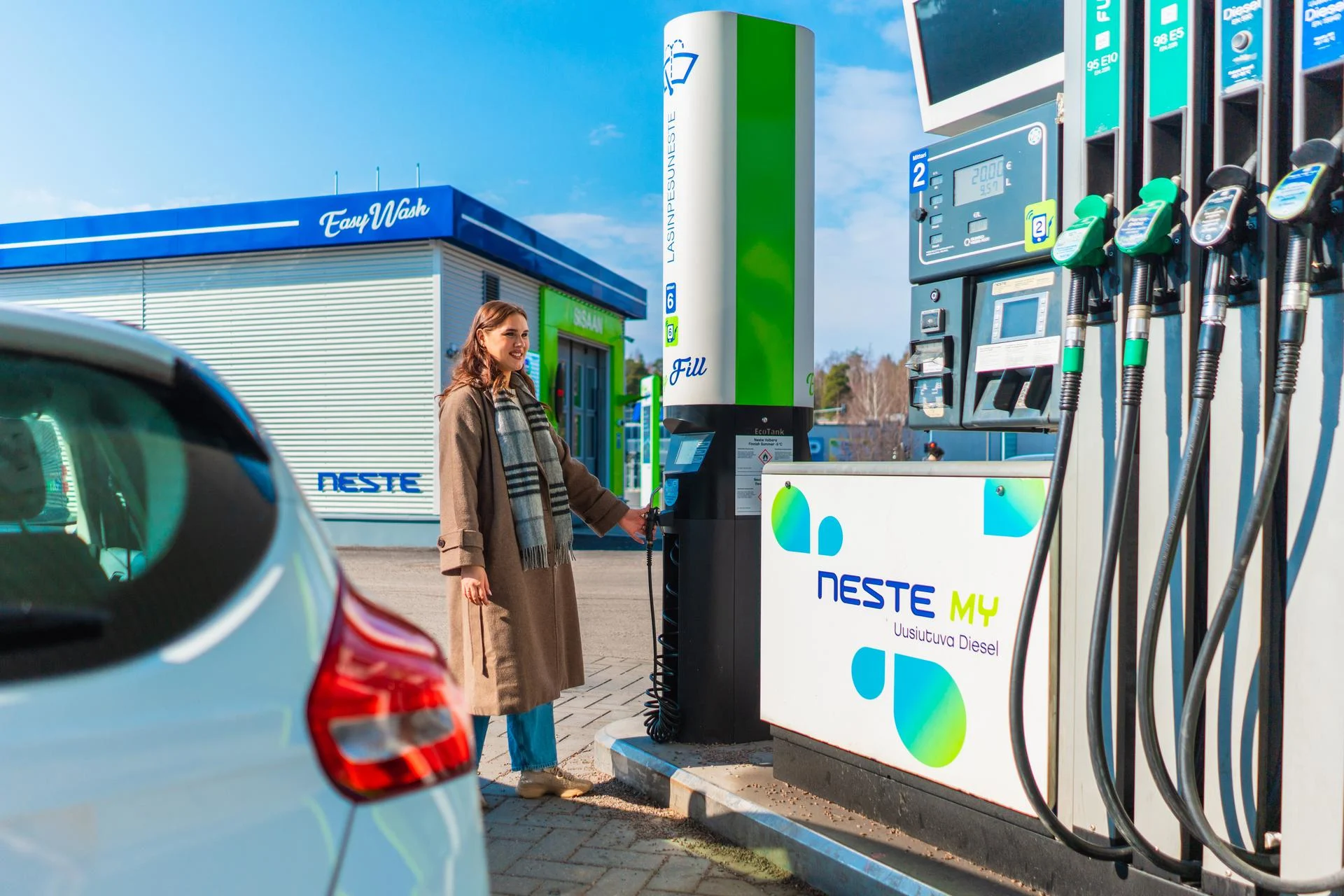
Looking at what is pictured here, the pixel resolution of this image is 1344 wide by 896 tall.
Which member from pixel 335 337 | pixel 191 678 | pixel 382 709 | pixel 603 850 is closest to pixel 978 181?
pixel 603 850

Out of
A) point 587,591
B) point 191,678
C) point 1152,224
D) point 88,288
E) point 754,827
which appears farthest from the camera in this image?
point 88,288

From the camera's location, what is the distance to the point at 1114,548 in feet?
8.58

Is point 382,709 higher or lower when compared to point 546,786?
higher

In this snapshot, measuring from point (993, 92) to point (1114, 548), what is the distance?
7.42 feet

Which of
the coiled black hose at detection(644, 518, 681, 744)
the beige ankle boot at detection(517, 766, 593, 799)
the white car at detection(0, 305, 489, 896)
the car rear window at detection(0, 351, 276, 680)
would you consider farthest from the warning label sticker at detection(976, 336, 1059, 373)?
the car rear window at detection(0, 351, 276, 680)

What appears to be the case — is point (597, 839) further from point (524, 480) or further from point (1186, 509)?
point (1186, 509)

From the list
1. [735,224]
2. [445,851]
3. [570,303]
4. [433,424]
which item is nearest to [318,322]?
[433,424]

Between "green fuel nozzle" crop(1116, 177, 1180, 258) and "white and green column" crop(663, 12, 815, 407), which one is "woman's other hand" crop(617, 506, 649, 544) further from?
"green fuel nozzle" crop(1116, 177, 1180, 258)

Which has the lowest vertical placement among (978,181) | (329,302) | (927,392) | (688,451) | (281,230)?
(688,451)

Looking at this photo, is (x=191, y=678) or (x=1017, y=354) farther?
(x=1017, y=354)

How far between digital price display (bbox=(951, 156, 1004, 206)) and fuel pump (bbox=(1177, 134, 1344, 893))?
1593 mm

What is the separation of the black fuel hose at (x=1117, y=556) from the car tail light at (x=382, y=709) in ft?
5.57

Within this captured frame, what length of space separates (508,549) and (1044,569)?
6.76 ft

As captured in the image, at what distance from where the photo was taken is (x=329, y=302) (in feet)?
58.8
